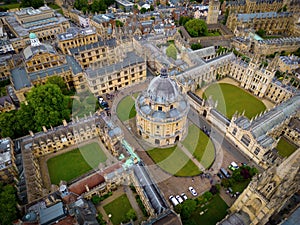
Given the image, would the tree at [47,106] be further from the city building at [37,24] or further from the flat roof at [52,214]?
the city building at [37,24]

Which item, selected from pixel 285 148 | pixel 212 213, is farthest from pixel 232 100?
pixel 212 213

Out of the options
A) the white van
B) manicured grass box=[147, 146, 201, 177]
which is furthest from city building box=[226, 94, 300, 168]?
the white van

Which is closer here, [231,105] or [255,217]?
[255,217]

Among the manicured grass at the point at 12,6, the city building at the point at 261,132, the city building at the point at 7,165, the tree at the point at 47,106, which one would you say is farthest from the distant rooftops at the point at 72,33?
the manicured grass at the point at 12,6

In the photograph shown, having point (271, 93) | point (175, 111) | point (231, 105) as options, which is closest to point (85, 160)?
point (175, 111)

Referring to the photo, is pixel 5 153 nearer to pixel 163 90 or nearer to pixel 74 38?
pixel 163 90

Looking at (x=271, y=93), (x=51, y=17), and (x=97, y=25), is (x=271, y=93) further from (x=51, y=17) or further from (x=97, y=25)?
(x=51, y=17)
